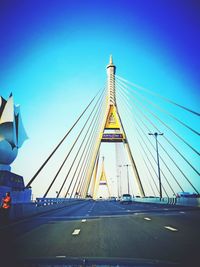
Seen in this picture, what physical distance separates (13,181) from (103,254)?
56.4 m

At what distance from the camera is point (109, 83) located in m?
44.5

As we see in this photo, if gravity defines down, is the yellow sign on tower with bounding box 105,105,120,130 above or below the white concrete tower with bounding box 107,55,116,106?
below

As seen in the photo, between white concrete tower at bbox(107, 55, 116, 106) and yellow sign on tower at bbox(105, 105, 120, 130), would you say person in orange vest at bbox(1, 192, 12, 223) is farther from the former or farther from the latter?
white concrete tower at bbox(107, 55, 116, 106)

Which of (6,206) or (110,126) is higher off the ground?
(110,126)

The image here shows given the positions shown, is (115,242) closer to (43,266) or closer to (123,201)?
(43,266)

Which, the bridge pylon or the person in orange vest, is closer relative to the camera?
the person in orange vest

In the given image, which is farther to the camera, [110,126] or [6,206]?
[110,126]

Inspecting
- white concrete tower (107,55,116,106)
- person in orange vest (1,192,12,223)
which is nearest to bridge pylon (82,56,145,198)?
white concrete tower (107,55,116,106)

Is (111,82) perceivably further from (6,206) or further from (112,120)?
(6,206)

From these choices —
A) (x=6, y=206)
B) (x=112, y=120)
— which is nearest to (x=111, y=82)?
(x=112, y=120)

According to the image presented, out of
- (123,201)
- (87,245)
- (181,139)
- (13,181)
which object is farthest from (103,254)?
(13,181)

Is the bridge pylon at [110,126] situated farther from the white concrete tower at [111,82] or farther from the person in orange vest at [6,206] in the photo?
the person in orange vest at [6,206]

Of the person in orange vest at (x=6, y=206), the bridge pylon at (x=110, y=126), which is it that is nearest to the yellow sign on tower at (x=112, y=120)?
the bridge pylon at (x=110, y=126)

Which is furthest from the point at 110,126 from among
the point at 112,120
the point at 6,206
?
the point at 6,206
